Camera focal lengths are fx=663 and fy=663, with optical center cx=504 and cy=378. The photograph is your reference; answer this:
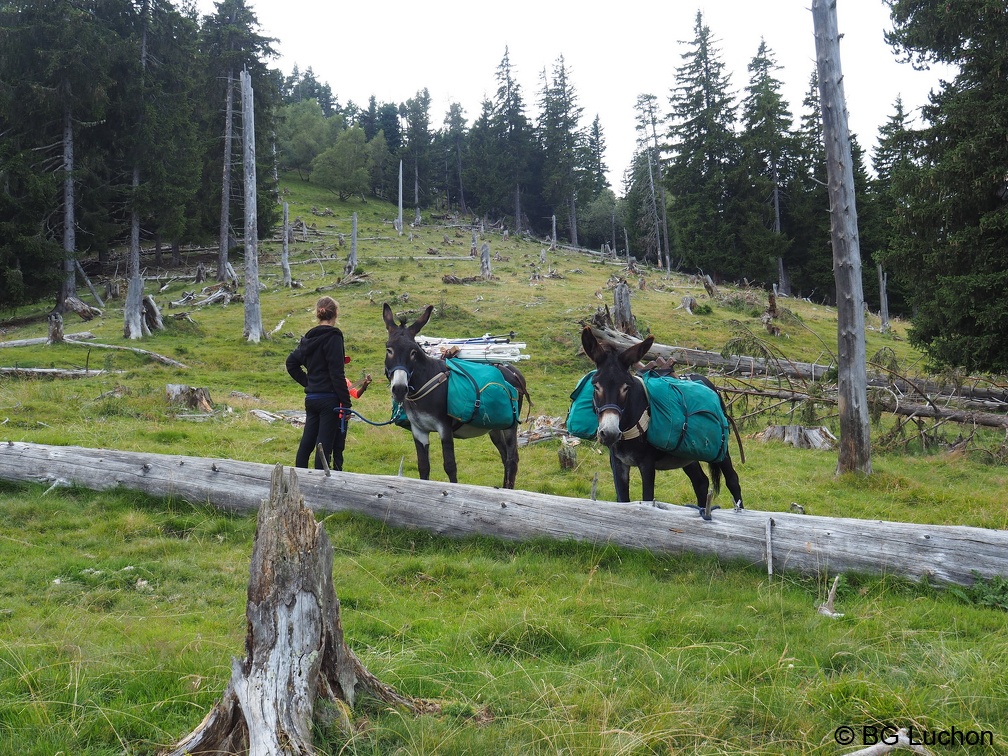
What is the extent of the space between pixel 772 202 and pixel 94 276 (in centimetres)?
4328

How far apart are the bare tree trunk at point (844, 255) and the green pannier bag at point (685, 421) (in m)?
4.22

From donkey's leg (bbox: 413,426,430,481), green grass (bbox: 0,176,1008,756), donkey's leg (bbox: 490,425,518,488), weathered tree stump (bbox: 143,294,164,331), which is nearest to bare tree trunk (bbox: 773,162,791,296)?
green grass (bbox: 0,176,1008,756)

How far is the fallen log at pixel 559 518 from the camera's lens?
5.57 metres

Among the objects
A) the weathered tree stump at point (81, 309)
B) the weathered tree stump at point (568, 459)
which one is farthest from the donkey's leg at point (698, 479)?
the weathered tree stump at point (81, 309)

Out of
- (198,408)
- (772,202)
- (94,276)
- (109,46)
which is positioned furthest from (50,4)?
(772,202)

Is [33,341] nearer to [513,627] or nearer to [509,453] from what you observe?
[509,453]

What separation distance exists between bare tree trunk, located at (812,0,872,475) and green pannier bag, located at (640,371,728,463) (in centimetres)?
422

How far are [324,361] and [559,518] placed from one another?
3645mm

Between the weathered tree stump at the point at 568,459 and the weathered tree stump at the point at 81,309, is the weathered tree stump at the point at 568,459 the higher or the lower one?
the lower one

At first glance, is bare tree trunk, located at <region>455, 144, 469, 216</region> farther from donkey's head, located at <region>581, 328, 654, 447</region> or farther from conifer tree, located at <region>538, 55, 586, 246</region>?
donkey's head, located at <region>581, 328, 654, 447</region>

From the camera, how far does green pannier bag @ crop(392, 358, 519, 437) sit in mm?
8266

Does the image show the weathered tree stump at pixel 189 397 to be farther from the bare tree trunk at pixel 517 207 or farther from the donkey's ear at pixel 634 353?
the bare tree trunk at pixel 517 207

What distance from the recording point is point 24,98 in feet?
88.1

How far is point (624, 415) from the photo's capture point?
6648mm
